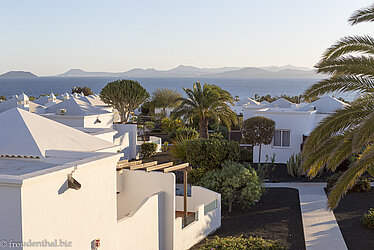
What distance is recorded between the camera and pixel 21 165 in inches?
335

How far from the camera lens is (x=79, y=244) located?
7848 mm

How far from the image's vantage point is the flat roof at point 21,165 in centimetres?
792

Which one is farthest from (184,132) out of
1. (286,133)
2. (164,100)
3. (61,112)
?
(164,100)

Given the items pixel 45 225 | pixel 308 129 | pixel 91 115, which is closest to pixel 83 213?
pixel 45 225

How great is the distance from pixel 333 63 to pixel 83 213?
6.27m

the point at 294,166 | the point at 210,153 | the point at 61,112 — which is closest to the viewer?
the point at 210,153

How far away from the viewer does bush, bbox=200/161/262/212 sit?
49.8 ft

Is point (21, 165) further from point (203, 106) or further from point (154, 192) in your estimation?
point (203, 106)

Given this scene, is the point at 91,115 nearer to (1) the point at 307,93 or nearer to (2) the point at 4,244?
(1) the point at 307,93

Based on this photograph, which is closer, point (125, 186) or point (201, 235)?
point (125, 186)

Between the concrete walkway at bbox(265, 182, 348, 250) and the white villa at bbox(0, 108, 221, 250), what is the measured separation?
10.0 feet

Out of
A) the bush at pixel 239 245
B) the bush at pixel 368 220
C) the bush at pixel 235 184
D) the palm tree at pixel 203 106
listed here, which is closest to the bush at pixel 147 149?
the palm tree at pixel 203 106

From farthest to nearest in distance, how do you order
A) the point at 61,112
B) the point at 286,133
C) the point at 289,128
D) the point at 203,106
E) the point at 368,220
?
the point at 203,106, the point at 61,112, the point at 286,133, the point at 289,128, the point at 368,220

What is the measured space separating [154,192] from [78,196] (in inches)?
150
